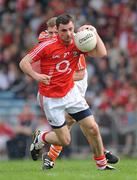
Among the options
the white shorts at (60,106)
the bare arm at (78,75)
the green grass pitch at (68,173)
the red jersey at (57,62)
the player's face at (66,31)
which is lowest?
the green grass pitch at (68,173)

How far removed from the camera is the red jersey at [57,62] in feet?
40.3

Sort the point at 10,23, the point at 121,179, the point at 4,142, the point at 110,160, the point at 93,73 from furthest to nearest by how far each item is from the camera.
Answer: the point at 10,23
the point at 93,73
the point at 4,142
the point at 110,160
the point at 121,179

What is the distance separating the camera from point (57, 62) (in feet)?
40.5

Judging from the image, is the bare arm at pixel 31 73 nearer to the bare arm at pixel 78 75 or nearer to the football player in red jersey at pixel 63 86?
the football player in red jersey at pixel 63 86

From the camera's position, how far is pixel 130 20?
24281mm

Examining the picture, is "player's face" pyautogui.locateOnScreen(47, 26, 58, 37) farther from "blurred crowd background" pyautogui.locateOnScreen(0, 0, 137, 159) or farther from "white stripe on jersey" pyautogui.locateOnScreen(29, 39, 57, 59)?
"blurred crowd background" pyautogui.locateOnScreen(0, 0, 137, 159)

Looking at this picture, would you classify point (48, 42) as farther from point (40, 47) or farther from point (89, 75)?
point (89, 75)

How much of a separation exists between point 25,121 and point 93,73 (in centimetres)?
321

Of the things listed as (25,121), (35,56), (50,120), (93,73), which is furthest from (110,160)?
(93,73)

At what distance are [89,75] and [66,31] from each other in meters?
10.4

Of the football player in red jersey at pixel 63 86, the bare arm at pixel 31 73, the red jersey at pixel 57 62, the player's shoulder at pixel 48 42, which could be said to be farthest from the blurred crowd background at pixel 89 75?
the bare arm at pixel 31 73

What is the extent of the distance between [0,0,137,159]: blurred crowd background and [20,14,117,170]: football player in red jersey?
716 centimetres

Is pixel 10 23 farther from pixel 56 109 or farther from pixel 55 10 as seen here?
pixel 56 109

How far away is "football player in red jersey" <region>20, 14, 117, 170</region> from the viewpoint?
12250 millimetres
